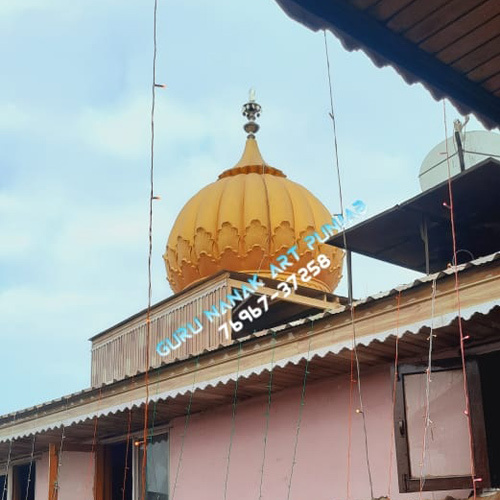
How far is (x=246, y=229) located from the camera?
15.8m

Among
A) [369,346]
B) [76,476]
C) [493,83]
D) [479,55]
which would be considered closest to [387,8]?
[479,55]

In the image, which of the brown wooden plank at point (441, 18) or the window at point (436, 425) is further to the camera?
the window at point (436, 425)

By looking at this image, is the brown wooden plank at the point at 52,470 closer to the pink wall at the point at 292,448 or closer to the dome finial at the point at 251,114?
the pink wall at the point at 292,448

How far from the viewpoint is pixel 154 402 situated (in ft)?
30.0

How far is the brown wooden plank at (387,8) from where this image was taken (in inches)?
100

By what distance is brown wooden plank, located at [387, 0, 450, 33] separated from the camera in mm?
2604

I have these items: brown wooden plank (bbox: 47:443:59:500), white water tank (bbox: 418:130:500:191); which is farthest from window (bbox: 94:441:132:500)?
Answer: white water tank (bbox: 418:130:500:191)

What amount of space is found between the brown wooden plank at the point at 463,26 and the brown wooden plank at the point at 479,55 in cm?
10

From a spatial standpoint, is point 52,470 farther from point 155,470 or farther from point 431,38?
point 431,38

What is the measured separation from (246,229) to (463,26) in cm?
1308

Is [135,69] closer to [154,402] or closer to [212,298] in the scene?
[154,402]

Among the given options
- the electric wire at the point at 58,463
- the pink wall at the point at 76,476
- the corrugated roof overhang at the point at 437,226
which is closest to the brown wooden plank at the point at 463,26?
the corrugated roof overhang at the point at 437,226

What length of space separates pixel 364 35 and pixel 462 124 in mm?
6879

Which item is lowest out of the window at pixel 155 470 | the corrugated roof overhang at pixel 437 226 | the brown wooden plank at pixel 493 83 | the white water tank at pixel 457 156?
the window at pixel 155 470
